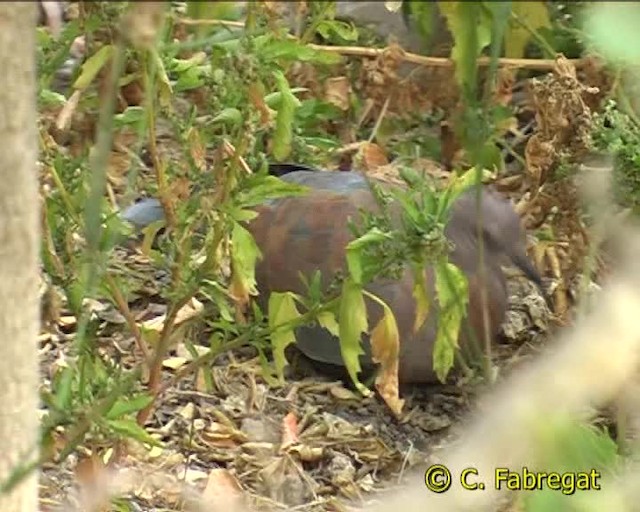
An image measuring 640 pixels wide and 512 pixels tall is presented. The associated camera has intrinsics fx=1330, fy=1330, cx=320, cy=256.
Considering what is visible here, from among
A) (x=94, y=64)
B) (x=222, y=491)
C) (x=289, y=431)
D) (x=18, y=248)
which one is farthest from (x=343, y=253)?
(x=18, y=248)

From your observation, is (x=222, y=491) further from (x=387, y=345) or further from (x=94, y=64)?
(x=94, y=64)

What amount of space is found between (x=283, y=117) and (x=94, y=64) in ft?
0.86

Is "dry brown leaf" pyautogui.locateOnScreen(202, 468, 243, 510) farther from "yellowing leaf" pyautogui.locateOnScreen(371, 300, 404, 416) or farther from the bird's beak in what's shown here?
the bird's beak

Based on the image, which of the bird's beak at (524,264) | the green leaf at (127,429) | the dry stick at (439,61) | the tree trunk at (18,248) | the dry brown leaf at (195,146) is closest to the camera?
the tree trunk at (18,248)

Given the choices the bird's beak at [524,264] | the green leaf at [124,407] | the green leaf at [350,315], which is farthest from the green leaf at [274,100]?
the bird's beak at [524,264]

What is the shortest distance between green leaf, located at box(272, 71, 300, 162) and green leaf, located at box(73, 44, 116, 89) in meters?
0.20

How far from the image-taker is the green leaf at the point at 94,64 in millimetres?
1214

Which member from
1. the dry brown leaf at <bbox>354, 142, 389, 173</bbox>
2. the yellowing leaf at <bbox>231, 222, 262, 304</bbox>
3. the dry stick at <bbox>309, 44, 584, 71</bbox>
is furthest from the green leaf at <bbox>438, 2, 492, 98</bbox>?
the dry brown leaf at <bbox>354, 142, 389, 173</bbox>

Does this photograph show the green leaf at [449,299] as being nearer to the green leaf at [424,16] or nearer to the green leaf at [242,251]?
the green leaf at [242,251]

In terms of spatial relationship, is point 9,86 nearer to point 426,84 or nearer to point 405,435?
point 405,435

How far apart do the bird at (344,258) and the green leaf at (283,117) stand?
247mm

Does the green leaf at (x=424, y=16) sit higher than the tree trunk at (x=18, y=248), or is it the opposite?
the green leaf at (x=424, y=16)

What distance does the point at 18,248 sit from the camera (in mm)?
869

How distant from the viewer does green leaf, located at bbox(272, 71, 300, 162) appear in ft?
4.56
